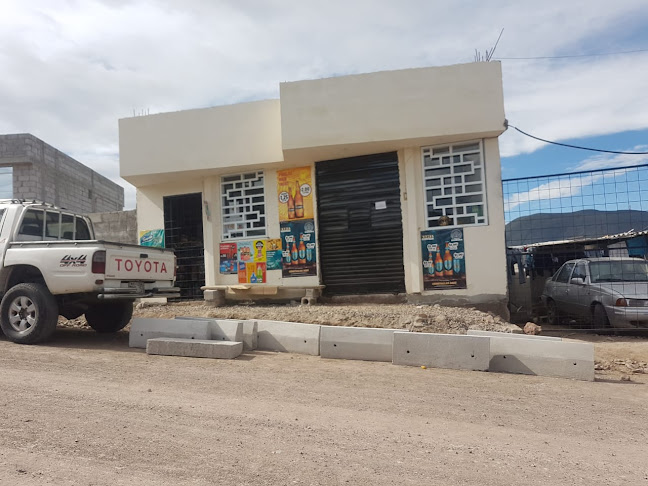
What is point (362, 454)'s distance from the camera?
3.45m

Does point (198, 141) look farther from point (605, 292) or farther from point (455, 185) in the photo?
point (605, 292)

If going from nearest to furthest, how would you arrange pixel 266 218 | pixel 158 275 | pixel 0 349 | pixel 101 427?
pixel 101 427 < pixel 0 349 < pixel 158 275 < pixel 266 218

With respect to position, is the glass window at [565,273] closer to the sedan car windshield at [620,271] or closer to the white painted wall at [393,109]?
the sedan car windshield at [620,271]

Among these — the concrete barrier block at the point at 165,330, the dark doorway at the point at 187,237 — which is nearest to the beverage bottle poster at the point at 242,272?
the dark doorway at the point at 187,237

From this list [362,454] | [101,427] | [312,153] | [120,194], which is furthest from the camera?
[120,194]

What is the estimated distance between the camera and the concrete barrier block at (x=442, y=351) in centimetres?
627

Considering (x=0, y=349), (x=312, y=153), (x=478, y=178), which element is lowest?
(x=0, y=349)

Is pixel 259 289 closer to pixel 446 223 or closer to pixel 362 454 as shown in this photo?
pixel 446 223

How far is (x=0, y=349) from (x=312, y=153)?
22.1ft

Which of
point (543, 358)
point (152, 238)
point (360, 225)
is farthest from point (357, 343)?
point (152, 238)

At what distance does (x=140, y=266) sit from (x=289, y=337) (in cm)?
265

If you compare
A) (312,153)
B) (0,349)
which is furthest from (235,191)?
(0,349)

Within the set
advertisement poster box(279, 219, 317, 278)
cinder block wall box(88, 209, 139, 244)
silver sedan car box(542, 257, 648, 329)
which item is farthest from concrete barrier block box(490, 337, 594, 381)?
cinder block wall box(88, 209, 139, 244)

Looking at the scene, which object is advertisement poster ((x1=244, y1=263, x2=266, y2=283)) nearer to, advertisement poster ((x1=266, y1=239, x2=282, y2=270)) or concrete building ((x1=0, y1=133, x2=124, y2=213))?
advertisement poster ((x1=266, y1=239, x2=282, y2=270))
